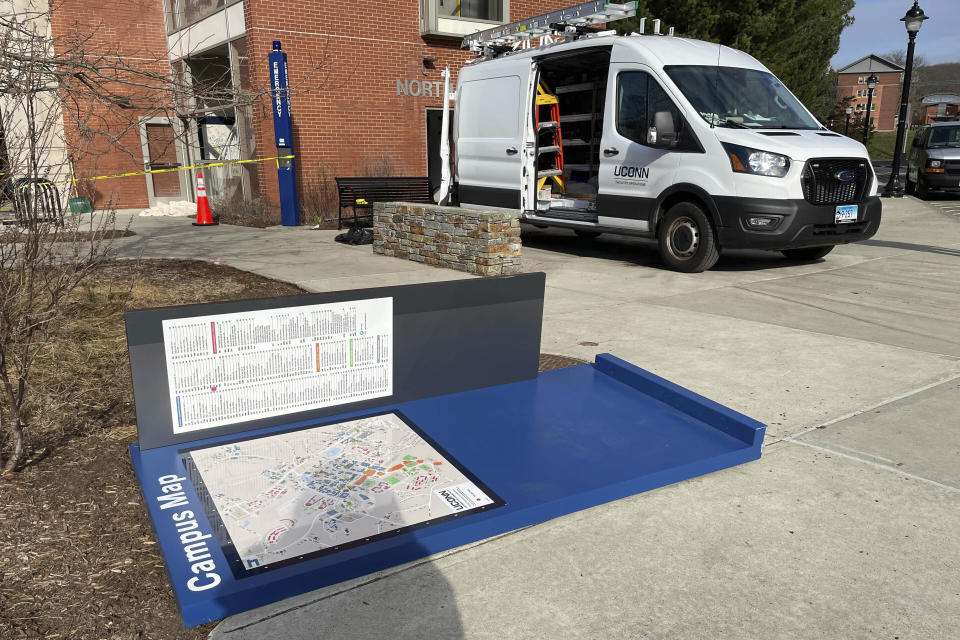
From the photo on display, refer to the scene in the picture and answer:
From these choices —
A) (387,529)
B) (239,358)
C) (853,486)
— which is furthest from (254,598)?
(853,486)

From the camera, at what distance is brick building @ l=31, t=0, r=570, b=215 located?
44.9ft

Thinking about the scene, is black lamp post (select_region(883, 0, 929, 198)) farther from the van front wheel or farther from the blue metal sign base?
the blue metal sign base

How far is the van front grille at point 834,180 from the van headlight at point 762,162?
259mm

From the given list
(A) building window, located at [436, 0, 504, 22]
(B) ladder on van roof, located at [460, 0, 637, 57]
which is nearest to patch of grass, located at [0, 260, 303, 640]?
(B) ladder on van roof, located at [460, 0, 637, 57]

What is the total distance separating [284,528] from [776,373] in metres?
3.43

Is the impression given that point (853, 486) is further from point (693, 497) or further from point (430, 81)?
point (430, 81)

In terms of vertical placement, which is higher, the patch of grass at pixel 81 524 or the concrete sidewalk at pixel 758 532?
the patch of grass at pixel 81 524

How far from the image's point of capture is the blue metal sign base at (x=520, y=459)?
2281mm

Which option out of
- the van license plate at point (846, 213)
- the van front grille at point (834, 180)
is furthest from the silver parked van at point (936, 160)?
the van license plate at point (846, 213)

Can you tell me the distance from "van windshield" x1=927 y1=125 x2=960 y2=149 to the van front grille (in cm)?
1308

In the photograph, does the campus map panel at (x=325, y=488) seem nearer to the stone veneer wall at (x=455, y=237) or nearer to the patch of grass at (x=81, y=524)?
the patch of grass at (x=81, y=524)

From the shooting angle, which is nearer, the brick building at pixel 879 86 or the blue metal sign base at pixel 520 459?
the blue metal sign base at pixel 520 459

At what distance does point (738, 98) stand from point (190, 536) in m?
7.96

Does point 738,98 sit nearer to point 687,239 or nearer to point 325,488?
point 687,239
